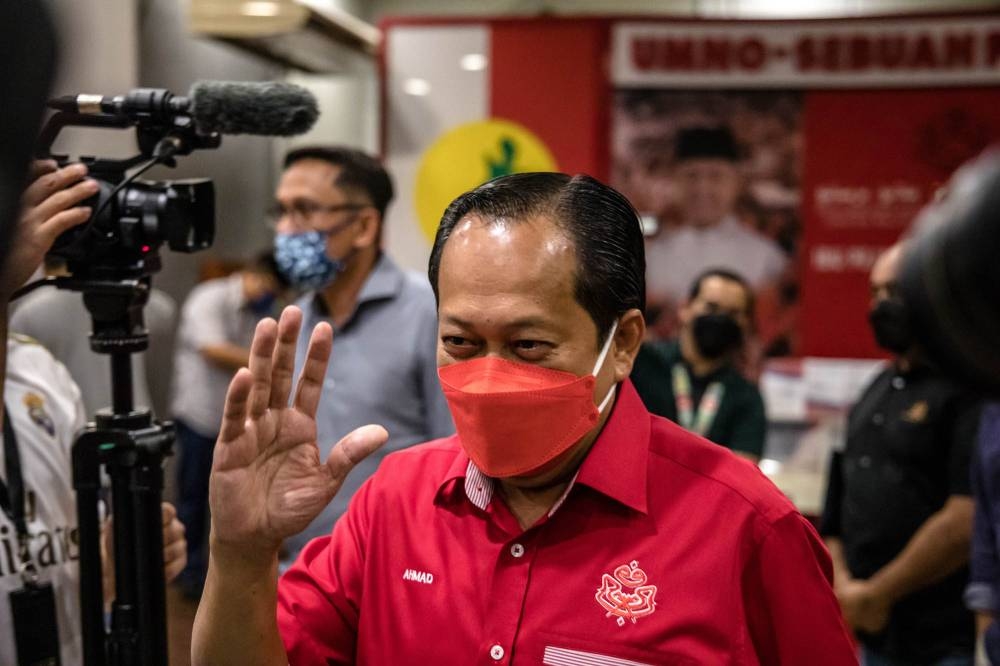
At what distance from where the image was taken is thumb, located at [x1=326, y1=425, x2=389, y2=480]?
4.09ft

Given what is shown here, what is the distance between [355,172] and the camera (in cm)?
277

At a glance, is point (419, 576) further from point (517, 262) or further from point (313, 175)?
point (313, 175)

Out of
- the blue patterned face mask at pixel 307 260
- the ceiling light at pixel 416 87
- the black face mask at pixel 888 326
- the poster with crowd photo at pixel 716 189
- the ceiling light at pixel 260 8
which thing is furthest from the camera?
the ceiling light at pixel 416 87

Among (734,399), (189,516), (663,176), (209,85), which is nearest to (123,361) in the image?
(209,85)

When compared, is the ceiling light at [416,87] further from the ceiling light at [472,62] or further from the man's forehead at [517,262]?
the man's forehead at [517,262]

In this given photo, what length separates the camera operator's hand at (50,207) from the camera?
53.1 inches

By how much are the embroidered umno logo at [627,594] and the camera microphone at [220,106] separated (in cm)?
79

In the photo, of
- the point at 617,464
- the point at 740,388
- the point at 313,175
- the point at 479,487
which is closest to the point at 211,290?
the point at 313,175

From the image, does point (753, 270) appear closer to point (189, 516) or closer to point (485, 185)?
point (189, 516)

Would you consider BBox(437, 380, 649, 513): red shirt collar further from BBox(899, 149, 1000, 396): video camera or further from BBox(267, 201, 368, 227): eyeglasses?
BBox(267, 201, 368, 227): eyeglasses

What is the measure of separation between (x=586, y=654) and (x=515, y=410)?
11.6 inches

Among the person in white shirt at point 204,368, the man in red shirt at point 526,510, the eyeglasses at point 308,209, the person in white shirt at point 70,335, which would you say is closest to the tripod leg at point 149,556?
the man in red shirt at point 526,510

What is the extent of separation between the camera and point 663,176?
584 centimetres

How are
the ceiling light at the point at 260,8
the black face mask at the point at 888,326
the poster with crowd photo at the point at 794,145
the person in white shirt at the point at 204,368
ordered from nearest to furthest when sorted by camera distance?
the black face mask at the point at 888,326, the ceiling light at the point at 260,8, the person in white shirt at the point at 204,368, the poster with crowd photo at the point at 794,145
